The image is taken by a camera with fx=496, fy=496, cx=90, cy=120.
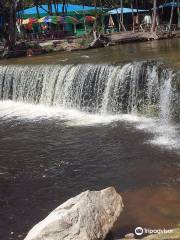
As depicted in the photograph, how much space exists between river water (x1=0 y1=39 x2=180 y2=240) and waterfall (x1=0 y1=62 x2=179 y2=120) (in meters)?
0.04

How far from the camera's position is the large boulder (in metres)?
6.97

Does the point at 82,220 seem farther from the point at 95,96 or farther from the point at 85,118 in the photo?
the point at 95,96

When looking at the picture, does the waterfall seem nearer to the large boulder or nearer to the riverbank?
the riverbank

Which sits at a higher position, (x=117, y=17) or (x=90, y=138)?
(x=117, y=17)

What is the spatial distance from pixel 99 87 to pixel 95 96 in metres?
0.36

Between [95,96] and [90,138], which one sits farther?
[95,96]

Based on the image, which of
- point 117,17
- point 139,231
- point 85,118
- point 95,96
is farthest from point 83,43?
point 139,231

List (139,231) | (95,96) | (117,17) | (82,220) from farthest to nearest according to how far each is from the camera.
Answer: (117,17)
(95,96)
(139,231)
(82,220)

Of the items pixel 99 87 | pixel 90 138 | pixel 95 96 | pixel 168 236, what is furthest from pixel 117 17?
pixel 168 236

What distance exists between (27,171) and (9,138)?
3.46 metres

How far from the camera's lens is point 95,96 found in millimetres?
18172

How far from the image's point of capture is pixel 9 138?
1539cm

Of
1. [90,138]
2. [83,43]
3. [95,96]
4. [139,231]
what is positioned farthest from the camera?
[83,43]

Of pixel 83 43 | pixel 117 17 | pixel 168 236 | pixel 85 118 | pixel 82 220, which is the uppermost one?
pixel 117 17
